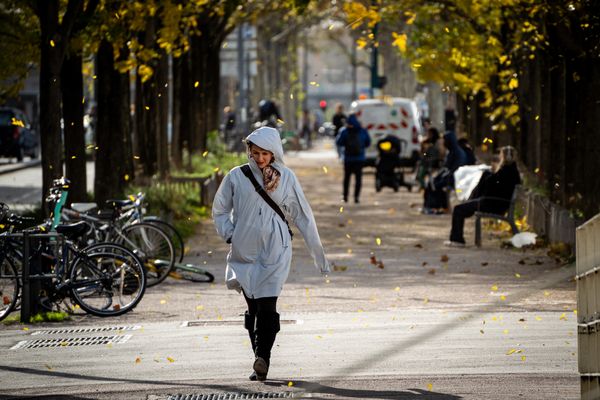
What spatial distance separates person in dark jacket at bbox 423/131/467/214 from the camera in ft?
84.8

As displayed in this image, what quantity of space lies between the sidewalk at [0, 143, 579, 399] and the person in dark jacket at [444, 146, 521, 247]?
1.13m

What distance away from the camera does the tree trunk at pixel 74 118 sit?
72.2 ft

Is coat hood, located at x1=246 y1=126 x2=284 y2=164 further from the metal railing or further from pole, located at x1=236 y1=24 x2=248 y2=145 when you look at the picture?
pole, located at x1=236 y1=24 x2=248 y2=145

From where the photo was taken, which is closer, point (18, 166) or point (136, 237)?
point (136, 237)

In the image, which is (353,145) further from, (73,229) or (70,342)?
(70,342)

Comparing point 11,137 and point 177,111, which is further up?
point 177,111

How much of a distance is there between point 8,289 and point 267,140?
187 inches

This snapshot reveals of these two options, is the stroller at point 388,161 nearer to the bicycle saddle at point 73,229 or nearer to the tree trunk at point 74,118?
the tree trunk at point 74,118

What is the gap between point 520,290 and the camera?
606 inches

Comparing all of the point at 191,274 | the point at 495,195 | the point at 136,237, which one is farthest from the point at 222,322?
the point at 495,195

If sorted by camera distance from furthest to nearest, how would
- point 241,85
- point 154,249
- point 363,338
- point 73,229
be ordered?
point 241,85 → point 154,249 → point 73,229 → point 363,338

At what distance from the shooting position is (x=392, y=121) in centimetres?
4359

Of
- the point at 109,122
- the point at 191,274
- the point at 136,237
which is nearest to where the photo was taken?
the point at 136,237

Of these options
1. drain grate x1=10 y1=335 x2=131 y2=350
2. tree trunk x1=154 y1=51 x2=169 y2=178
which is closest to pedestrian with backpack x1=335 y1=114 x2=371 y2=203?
tree trunk x1=154 y1=51 x2=169 y2=178
